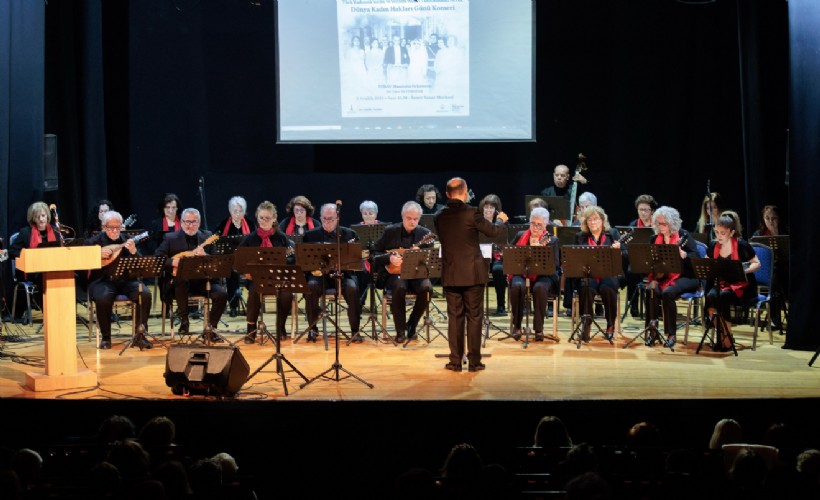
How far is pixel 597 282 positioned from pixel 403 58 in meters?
5.04

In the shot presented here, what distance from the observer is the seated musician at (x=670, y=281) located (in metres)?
9.60

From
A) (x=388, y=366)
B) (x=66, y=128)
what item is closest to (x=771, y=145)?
(x=388, y=366)

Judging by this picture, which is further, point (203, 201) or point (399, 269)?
point (203, 201)

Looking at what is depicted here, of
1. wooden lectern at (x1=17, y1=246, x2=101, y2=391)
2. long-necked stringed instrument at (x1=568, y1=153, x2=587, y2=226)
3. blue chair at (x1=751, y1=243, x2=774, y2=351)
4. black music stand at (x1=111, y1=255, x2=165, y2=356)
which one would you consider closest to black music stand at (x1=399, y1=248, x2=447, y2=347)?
black music stand at (x1=111, y1=255, x2=165, y2=356)

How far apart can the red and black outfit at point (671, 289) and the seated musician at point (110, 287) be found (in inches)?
205

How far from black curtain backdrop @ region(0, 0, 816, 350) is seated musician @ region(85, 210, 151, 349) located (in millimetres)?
3724

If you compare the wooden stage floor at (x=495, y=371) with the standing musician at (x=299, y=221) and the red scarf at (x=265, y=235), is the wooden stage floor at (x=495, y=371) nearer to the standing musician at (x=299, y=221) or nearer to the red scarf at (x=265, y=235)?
the red scarf at (x=265, y=235)

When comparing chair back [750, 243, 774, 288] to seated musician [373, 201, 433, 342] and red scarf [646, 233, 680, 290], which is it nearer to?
red scarf [646, 233, 680, 290]

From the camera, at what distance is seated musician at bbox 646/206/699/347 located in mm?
9602

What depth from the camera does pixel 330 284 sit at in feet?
33.3

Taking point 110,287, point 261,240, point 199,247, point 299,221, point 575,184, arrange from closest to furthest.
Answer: point 110,287 → point 199,247 → point 261,240 → point 299,221 → point 575,184

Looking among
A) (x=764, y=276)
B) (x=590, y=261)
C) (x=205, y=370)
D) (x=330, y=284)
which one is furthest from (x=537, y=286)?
(x=205, y=370)
